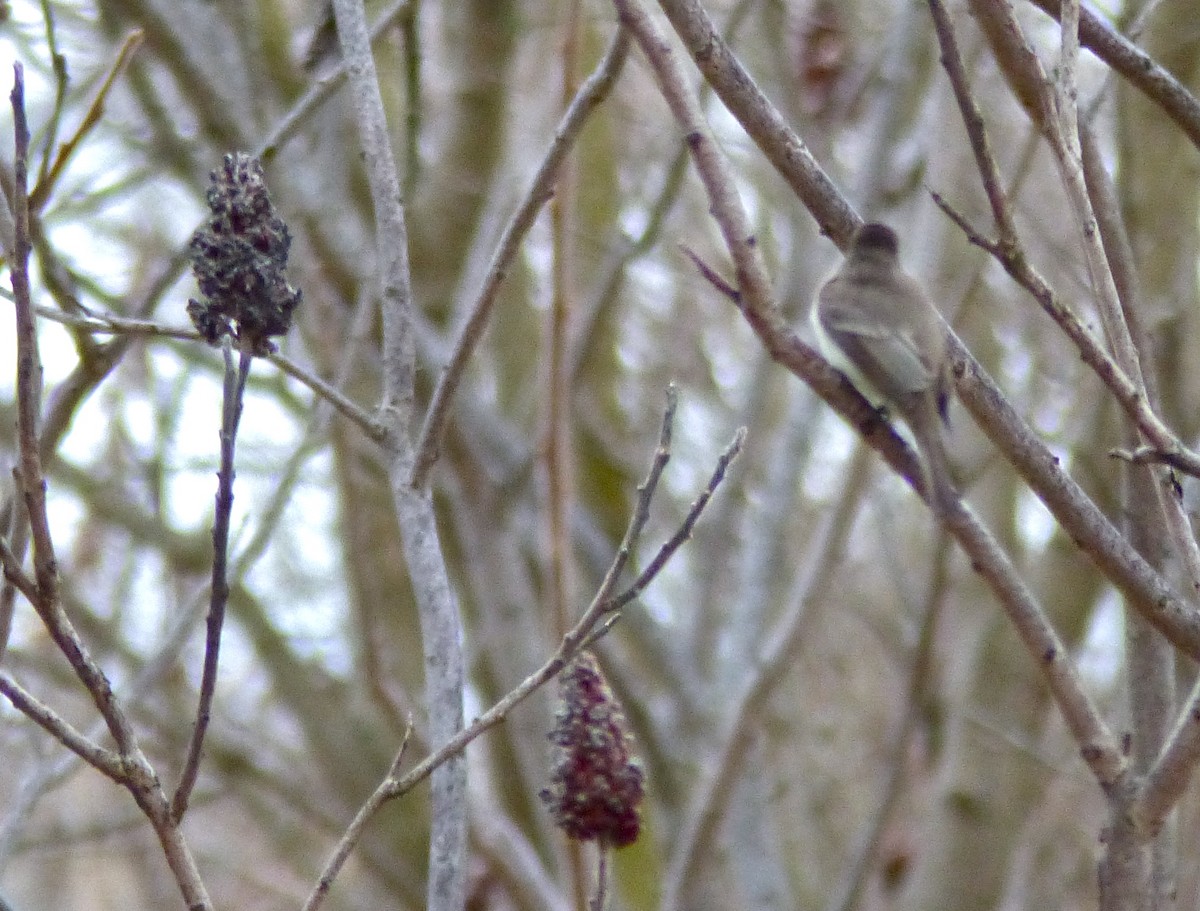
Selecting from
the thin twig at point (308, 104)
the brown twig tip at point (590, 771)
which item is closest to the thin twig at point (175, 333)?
the brown twig tip at point (590, 771)

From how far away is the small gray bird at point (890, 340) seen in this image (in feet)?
5.77

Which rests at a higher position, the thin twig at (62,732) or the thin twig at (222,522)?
the thin twig at (222,522)

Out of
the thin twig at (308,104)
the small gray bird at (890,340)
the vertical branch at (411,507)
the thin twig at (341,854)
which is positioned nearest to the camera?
the thin twig at (341,854)

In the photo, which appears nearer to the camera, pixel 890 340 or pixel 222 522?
pixel 222 522

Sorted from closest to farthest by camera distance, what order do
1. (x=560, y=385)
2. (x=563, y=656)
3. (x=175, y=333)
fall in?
(x=563, y=656) → (x=175, y=333) → (x=560, y=385)

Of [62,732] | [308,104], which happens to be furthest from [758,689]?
[62,732]

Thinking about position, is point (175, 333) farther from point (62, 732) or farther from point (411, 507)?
point (62, 732)

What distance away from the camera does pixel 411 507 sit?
1.63 meters

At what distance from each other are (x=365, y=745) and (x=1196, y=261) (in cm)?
288

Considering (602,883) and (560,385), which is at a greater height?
(560,385)

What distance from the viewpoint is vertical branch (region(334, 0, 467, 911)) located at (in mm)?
1474

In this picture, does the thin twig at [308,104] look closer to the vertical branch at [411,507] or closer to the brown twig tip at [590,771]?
the vertical branch at [411,507]

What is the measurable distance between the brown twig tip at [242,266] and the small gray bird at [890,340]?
2.30ft

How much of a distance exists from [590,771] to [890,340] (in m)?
0.67
